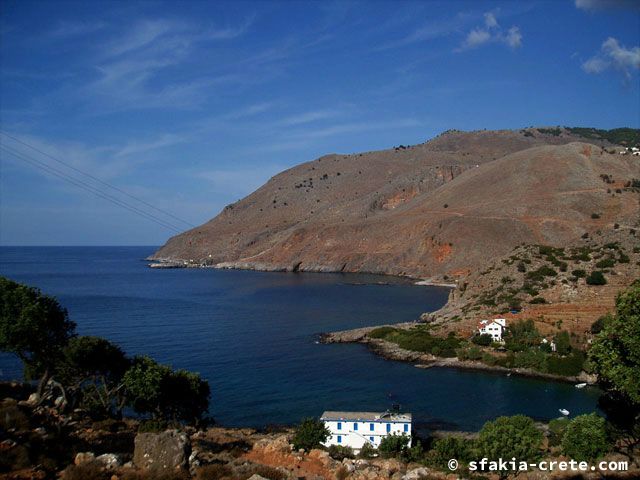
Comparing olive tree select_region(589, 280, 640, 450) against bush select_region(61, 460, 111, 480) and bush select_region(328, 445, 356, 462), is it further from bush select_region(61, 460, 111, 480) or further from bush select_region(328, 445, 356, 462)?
bush select_region(61, 460, 111, 480)

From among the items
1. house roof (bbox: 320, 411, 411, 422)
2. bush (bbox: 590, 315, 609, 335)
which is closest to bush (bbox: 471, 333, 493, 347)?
bush (bbox: 590, 315, 609, 335)

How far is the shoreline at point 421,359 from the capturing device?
41.4 metres

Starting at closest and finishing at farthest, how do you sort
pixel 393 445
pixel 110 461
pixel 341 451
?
pixel 110 461, pixel 341 451, pixel 393 445

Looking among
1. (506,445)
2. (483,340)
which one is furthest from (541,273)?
(506,445)

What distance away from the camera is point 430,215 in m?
127

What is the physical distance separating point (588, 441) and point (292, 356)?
31581 millimetres

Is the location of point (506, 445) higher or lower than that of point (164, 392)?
lower

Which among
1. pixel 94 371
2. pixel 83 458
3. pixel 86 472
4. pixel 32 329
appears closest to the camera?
pixel 86 472

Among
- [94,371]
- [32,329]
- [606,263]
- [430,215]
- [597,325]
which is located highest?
[430,215]

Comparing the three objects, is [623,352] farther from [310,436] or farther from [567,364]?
[567,364]

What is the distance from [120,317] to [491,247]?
70.9 metres

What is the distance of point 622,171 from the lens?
385ft

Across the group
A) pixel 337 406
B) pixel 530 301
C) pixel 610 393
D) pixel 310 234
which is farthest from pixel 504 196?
pixel 610 393

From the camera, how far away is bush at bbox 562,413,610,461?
20.5 meters
